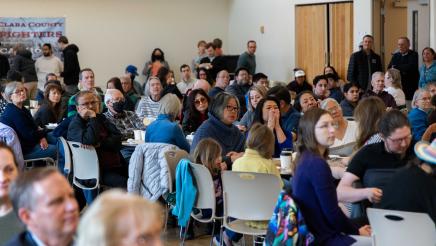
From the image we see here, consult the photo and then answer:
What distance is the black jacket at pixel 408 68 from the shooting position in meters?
12.5

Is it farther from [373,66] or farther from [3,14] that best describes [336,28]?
[3,14]

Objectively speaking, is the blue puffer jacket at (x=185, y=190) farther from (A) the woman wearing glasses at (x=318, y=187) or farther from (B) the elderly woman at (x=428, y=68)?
(B) the elderly woman at (x=428, y=68)

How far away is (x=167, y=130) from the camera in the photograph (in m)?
6.74

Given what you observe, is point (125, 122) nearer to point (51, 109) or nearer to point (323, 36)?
point (51, 109)

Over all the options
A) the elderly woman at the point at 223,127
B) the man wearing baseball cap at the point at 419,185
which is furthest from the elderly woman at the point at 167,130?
the man wearing baseball cap at the point at 419,185

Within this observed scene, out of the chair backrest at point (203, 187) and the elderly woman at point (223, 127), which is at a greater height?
the elderly woman at point (223, 127)

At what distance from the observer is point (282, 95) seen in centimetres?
775

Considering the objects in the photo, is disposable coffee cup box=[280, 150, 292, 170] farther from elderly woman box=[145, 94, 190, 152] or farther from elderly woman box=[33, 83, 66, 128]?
elderly woman box=[33, 83, 66, 128]

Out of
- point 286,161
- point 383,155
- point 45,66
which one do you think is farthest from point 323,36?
point 383,155

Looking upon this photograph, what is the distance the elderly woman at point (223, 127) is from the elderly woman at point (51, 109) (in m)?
3.15

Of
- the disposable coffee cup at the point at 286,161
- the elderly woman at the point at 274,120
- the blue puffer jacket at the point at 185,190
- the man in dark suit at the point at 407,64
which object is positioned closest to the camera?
the blue puffer jacket at the point at 185,190

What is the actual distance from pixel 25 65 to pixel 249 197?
10702 mm

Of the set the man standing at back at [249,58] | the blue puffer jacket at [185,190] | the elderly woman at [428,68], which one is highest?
the man standing at back at [249,58]

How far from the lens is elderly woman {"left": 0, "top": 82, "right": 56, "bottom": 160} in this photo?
8.02m
